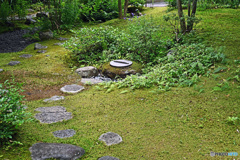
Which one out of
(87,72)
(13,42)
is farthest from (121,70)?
(13,42)

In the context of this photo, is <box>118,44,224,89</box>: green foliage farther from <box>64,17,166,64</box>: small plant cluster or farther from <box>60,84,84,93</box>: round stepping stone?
<box>60,84,84,93</box>: round stepping stone

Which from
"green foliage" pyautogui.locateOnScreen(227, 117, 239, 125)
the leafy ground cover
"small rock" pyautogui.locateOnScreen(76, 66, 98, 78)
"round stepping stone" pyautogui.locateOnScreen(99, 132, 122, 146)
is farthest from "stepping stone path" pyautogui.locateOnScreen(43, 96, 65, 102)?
"green foliage" pyautogui.locateOnScreen(227, 117, 239, 125)

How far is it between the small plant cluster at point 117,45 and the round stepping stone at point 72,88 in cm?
185

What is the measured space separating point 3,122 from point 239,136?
10.7 ft

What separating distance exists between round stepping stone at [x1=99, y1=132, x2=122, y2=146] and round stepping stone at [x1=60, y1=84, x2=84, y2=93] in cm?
213

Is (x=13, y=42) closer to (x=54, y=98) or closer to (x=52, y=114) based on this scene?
(x=54, y=98)

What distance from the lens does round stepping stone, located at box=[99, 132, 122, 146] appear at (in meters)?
3.12

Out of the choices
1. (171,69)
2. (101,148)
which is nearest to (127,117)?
(101,148)

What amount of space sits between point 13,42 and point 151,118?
8.33m

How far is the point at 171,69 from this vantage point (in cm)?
538

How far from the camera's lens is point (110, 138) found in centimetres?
320

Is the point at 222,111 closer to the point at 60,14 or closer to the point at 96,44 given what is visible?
the point at 96,44

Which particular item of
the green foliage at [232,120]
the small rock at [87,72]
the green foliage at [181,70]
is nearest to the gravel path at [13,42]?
the small rock at [87,72]

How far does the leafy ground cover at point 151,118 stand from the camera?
294cm
